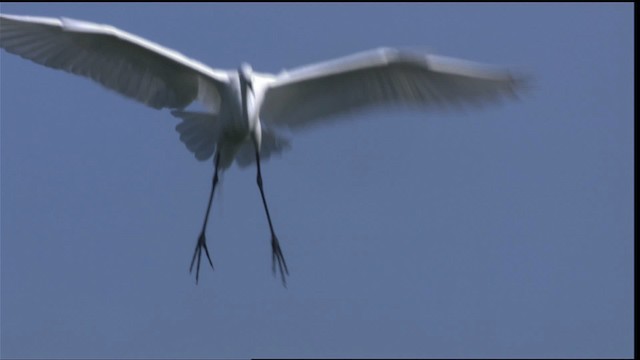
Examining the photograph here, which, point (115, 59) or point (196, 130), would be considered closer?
point (115, 59)

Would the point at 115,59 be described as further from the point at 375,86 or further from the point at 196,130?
the point at 375,86

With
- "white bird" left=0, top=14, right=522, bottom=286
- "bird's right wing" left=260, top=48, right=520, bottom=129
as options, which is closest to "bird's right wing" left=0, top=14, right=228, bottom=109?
"white bird" left=0, top=14, right=522, bottom=286

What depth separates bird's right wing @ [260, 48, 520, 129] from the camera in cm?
1220

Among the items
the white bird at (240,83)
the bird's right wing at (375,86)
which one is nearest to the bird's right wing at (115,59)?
the white bird at (240,83)

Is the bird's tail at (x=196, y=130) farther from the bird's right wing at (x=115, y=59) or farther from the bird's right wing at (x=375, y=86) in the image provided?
the bird's right wing at (x=375, y=86)

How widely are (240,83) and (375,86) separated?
2.60 feet

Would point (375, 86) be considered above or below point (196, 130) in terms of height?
above

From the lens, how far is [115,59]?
12.5m

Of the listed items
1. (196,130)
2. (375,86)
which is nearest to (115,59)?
(196,130)

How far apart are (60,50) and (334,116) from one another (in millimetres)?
1667

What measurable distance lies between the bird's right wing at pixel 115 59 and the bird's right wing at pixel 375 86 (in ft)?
1.43

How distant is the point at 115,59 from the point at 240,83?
73cm

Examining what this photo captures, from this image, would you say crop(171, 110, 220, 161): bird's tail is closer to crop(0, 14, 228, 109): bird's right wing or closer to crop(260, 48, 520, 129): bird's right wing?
crop(0, 14, 228, 109): bird's right wing

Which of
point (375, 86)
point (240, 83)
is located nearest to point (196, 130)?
point (240, 83)
